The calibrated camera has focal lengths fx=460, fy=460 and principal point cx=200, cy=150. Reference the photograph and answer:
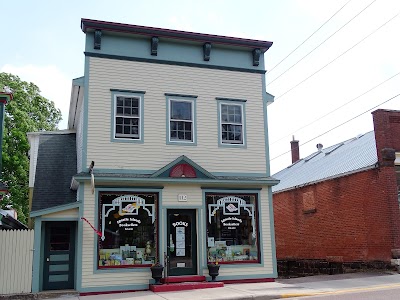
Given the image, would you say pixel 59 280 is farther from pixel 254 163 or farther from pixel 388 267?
pixel 388 267

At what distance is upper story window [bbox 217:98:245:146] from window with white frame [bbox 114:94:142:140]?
294 centimetres

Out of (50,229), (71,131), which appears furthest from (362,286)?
(71,131)

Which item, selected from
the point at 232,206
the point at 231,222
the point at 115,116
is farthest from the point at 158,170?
the point at 231,222

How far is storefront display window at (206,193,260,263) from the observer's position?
15.5 m

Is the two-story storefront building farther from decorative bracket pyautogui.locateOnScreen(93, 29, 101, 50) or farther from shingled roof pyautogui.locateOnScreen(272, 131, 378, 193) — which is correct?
shingled roof pyautogui.locateOnScreen(272, 131, 378, 193)

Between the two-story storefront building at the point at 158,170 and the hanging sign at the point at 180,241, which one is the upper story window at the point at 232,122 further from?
the hanging sign at the point at 180,241

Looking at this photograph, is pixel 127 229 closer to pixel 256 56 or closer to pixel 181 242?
pixel 181 242

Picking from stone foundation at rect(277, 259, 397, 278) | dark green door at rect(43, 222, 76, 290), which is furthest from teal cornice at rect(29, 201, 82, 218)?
stone foundation at rect(277, 259, 397, 278)

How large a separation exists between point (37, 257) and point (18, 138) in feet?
53.1

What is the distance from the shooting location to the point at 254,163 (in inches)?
647

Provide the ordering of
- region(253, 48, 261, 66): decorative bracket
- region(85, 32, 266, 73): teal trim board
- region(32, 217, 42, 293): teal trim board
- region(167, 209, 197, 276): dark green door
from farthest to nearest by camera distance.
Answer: region(253, 48, 261, 66): decorative bracket, region(85, 32, 266, 73): teal trim board, region(167, 209, 197, 276): dark green door, region(32, 217, 42, 293): teal trim board

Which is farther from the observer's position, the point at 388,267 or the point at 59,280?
the point at 388,267

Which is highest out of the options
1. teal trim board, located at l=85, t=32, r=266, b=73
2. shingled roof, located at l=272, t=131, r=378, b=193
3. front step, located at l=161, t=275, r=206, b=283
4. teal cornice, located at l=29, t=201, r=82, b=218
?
teal trim board, located at l=85, t=32, r=266, b=73

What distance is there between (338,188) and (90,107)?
12.3 metres
